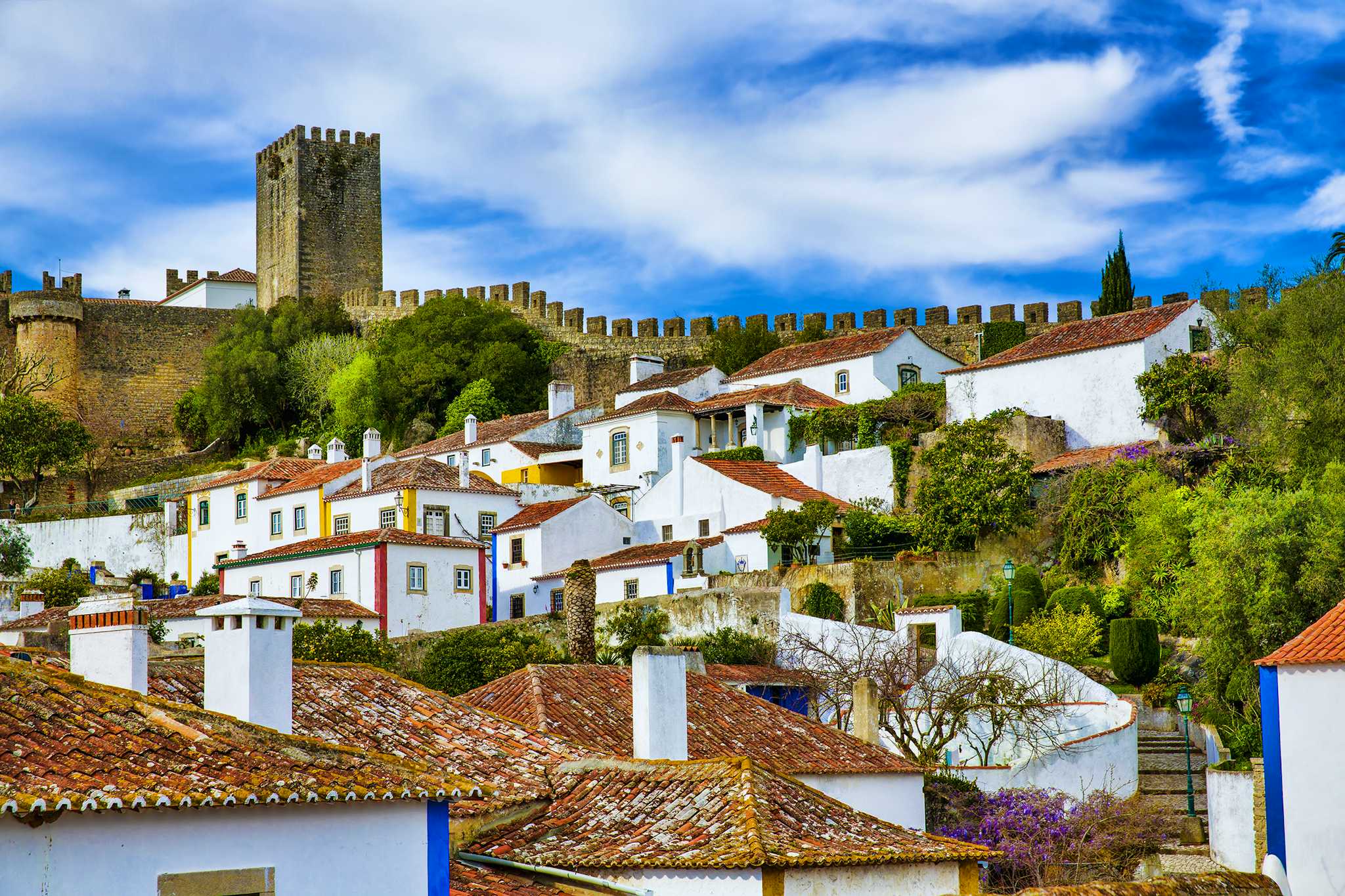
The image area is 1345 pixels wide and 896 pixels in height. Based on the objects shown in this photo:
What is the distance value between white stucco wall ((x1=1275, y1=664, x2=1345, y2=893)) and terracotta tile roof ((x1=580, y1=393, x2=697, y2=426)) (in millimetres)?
33266

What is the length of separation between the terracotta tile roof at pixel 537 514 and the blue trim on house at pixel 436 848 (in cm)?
3481

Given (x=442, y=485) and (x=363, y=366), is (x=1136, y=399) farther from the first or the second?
(x=363, y=366)

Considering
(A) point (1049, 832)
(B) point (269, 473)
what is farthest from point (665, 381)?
(A) point (1049, 832)

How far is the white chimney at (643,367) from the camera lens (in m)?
60.4

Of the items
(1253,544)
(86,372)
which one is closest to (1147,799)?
(1253,544)

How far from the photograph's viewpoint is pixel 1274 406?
3706 cm

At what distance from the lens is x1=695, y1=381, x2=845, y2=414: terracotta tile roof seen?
5216 cm

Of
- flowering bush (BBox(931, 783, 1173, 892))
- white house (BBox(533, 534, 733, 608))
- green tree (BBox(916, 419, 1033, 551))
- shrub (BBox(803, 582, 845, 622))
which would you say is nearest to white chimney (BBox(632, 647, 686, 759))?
flowering bush (BBox(931, 783, 1173, 892))

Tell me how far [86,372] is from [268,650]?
6573 centimetres

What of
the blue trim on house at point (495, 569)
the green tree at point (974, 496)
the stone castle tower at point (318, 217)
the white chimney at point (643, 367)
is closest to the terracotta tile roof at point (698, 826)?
the green tree at point (974, 496)

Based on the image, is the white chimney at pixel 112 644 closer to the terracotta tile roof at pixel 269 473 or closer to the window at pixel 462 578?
the window at pixel 462 578

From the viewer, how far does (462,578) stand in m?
45.9

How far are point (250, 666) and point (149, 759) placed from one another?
2223 mm

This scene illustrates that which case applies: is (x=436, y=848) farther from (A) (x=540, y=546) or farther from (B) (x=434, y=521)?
(B) (x=434, y=521)
